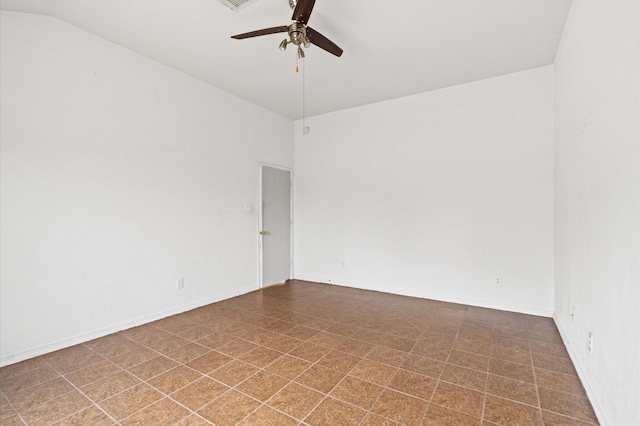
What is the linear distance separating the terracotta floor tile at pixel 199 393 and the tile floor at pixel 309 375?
12 millimetres

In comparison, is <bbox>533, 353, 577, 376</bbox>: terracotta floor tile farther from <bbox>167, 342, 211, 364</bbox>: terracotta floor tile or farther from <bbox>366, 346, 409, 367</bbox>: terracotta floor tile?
<bbox>167, 342, 211, 364</bbox>: terracotta floor tile

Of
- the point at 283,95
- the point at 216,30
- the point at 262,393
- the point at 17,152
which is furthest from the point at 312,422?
the point at 283,95

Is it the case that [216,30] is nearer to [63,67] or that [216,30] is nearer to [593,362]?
[63,67]

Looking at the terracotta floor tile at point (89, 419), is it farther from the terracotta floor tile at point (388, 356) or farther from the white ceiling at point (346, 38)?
the white ceiling at point (346, 38)

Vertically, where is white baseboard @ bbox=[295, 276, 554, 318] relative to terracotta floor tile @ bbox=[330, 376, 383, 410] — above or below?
above

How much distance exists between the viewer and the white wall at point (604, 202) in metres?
1.40

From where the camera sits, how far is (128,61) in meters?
3.35

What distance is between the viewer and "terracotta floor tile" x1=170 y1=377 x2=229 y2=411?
2037mm

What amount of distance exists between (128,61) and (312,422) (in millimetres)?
4037

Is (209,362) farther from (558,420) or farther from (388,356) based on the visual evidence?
(558,420)

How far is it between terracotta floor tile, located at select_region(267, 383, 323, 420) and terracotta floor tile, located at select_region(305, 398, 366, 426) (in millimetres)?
57

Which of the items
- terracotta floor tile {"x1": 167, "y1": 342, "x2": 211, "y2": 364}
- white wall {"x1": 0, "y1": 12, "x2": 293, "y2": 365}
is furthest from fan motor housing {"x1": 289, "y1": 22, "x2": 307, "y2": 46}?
terracotta floor tile {"x1": 167, "y1": 342, "x2": 211, "y2": 364}

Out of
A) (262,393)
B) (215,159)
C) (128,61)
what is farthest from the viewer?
(215,159)

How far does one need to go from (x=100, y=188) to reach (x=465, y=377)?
12.9 ft
